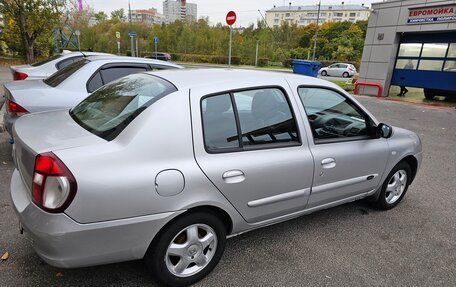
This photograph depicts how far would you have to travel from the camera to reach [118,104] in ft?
8.47

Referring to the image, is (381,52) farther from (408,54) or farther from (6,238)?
(6,238)

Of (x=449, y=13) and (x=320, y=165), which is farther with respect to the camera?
(x=449, y=13)

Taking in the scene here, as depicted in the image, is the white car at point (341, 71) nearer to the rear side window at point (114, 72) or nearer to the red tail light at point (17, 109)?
the rear side window at point (114, 72)

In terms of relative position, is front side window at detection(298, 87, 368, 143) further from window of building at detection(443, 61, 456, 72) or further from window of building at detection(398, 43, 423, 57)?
window of building at detection(398, 43, 423, 57)

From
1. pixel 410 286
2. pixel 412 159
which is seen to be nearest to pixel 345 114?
pixel 412 159

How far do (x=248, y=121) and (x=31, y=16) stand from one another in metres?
20.7

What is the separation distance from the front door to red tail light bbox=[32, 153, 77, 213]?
6.31 feet

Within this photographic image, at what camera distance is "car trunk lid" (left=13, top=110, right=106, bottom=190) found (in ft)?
6.74

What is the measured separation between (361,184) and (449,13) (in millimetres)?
12272

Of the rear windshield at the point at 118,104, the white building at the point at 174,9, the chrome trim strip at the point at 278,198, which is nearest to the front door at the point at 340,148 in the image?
the chrome trim strip at the point at 278,198

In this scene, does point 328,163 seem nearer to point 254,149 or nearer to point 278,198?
point 278,198

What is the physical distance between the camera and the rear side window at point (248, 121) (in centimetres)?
238

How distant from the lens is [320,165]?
2.86 meters

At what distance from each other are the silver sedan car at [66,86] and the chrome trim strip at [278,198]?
3089mm
